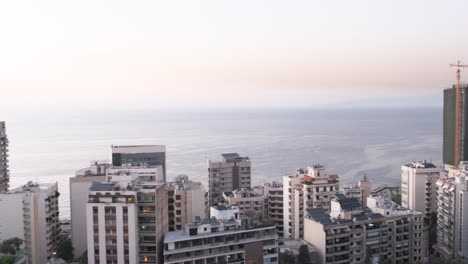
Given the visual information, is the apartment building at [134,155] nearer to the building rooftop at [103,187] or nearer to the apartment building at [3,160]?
the apartment building at [3,160]

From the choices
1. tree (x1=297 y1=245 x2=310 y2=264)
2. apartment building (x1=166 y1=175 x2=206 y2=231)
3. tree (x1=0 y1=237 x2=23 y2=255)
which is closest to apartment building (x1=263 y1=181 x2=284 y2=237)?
apartment building (x1=166 y1=175 x2=206 y2=231)

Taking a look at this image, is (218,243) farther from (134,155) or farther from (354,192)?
(134,155)

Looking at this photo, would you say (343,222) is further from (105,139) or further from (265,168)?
(105,139)

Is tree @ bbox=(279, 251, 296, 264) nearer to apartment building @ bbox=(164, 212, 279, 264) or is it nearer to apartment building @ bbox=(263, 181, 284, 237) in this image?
apartment building @ bbox=(164, 212, 279, 264)

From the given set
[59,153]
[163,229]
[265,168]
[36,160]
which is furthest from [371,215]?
[59,153]

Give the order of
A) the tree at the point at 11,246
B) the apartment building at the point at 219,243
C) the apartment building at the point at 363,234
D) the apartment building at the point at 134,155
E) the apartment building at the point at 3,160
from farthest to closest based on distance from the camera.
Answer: the apartment building at the point at 134,155 → the apartment building at the point at 3,160 → the apartment building at the point at 363,234 → the tree at the point at 11,246 → the apartment building at the point at 219,243

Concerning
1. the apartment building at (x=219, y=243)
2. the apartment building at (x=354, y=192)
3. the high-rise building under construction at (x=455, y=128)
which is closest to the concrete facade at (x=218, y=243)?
the apartment building at (x=219, y=243)
